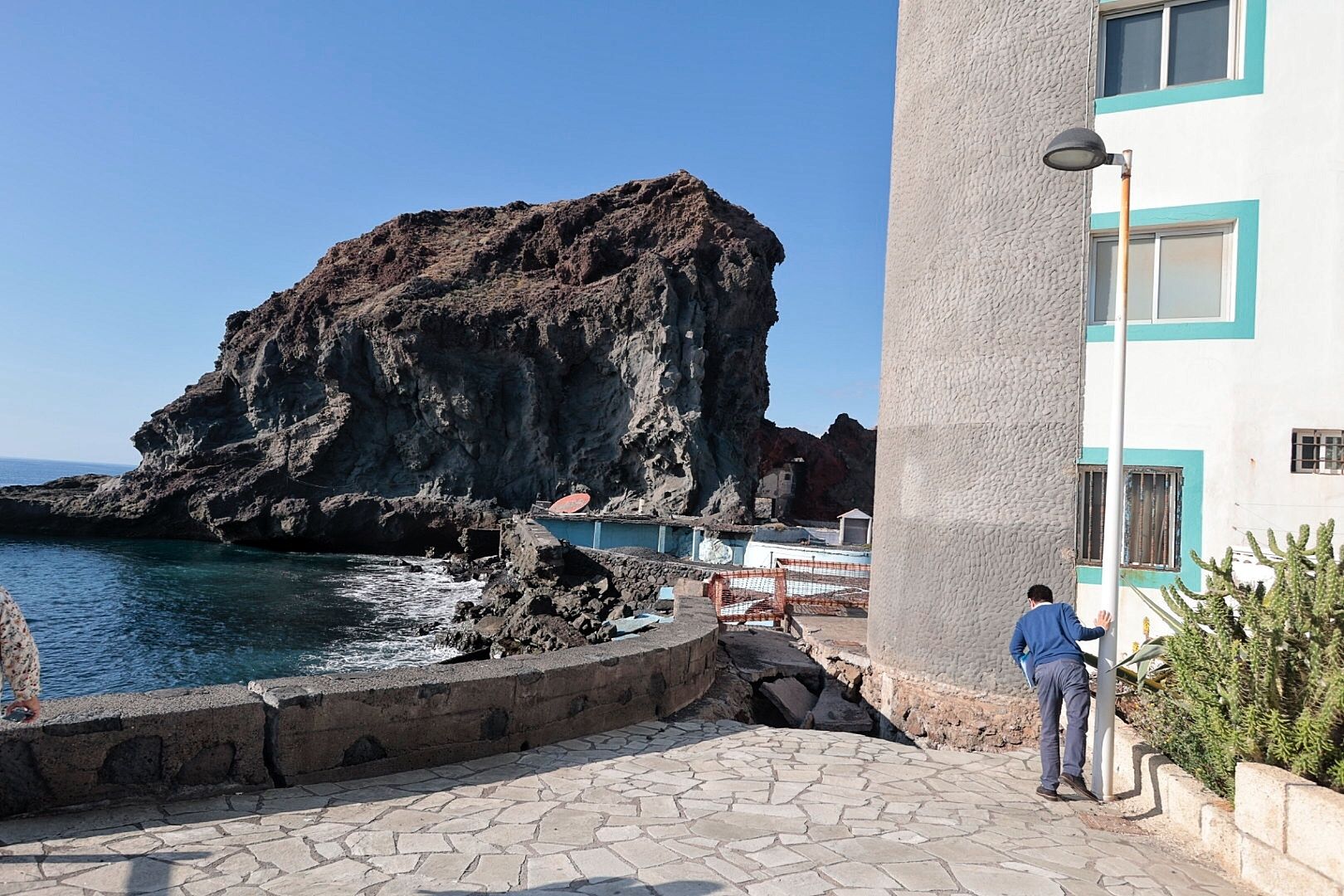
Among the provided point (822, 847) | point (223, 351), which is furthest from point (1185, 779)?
point (223, 351)

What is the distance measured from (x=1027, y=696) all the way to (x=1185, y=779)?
3625mm

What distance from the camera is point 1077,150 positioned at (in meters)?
5.68

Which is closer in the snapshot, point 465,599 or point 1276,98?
point 1276,98

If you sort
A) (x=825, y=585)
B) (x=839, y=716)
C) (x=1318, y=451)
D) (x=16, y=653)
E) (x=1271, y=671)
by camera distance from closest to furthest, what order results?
(x=16, y=653), (x=1271, y=671), (x=1318, y=451), (x=839, y=716), (x=825, y=585)

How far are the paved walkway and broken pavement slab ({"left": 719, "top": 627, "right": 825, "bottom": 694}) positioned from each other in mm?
4510

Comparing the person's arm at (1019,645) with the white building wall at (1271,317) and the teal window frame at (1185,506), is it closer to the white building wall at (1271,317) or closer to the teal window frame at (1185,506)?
the teal window frame at (1185,506)

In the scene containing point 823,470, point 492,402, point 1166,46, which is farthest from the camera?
point 823,470

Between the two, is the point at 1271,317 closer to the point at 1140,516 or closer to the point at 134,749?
the point at 1140,516

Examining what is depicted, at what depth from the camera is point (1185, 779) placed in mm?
5078

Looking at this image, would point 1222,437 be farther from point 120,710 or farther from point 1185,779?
point 120,710

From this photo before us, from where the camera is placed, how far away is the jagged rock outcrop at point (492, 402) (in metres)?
52.1

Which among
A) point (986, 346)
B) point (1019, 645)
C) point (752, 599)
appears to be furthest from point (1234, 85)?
point (752, 599)

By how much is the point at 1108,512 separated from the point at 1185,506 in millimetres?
2730

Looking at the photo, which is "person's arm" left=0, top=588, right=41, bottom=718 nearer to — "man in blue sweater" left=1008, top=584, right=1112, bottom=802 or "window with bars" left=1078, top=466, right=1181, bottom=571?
"man in blue sweater" left=1008, top=584, right=1112, bottom=802
